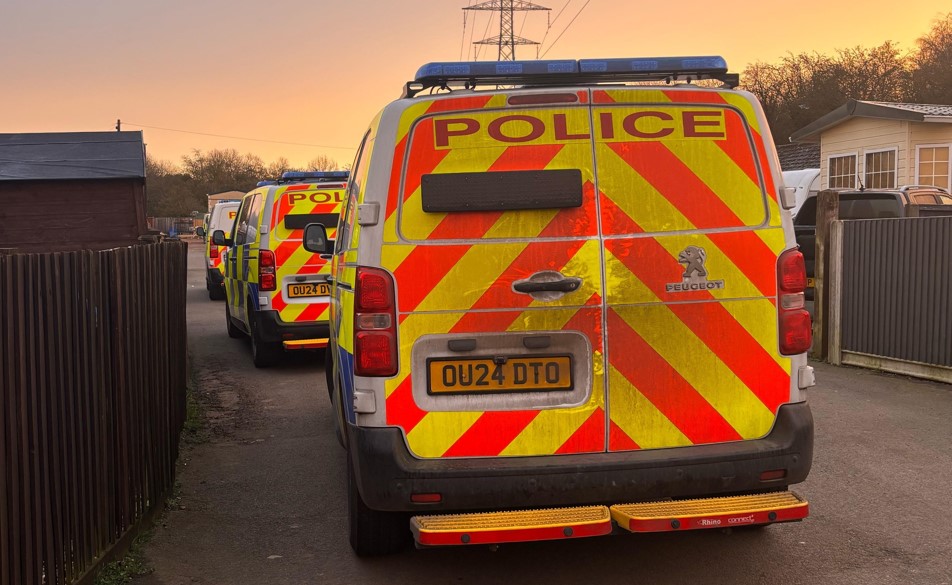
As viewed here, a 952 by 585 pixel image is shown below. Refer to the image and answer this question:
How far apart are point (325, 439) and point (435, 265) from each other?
3997 millimetres

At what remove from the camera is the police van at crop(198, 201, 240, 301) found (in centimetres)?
2217

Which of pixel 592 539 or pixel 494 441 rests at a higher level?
pixel 494 441

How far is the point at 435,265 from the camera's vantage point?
13.0ft

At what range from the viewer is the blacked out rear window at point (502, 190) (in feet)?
13.0

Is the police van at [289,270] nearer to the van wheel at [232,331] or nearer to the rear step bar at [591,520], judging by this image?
the van wheel at [232,331]

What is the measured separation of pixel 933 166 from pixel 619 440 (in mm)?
19931

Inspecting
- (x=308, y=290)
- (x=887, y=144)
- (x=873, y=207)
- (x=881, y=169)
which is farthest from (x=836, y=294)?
(x=881, y=169)

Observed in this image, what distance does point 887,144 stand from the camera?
72.4ft

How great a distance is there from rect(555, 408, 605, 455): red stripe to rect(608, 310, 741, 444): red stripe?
13 cm

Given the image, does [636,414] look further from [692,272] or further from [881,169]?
[881,169]

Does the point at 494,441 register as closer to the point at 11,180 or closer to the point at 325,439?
the point at 325,439

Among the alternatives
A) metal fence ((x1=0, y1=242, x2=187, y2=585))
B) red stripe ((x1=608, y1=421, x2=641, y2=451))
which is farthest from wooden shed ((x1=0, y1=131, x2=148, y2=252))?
red stripe ((x1=608, y1=421, x2=641, y2=451))

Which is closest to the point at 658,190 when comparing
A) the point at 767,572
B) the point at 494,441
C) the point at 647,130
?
the point at 647,130

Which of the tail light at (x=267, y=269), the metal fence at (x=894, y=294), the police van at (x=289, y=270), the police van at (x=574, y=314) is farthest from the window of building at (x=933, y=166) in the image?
the police van at (x=574, y=314)
